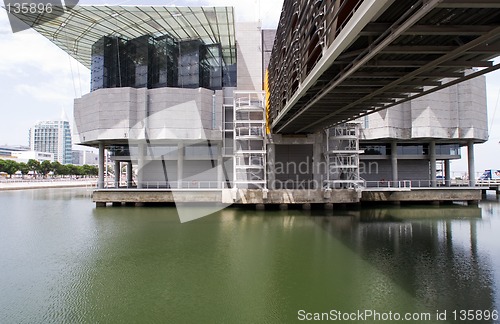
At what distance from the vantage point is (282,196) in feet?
108

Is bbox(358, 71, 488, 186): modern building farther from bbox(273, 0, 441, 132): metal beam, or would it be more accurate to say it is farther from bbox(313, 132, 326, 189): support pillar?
bbox(273, 0, 441, 132): metal beam

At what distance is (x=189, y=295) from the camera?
1098cm

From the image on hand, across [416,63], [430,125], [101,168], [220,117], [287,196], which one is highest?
[220,117]

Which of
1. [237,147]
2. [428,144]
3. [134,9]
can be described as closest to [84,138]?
[134,9]

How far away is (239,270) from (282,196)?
1956 cm

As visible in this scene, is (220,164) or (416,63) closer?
(416,63)

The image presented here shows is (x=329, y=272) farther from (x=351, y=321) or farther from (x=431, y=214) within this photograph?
(x=431, y=214)

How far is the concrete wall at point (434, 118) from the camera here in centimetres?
3784

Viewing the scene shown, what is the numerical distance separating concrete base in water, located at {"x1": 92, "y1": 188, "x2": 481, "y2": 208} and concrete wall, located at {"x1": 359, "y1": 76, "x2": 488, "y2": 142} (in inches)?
273

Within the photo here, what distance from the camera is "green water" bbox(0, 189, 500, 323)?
9.98 metres

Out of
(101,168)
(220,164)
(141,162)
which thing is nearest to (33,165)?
(101,168)

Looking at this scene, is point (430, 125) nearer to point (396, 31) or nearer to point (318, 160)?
point (318, 160)

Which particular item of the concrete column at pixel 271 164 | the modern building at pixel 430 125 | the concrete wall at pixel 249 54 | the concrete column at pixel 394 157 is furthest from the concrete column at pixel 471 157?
the concrete wall at pixel 249 54

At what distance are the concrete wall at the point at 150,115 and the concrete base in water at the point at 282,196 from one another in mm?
6809
